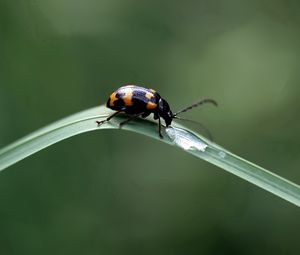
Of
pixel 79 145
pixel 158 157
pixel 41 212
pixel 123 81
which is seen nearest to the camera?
pixel 41 212

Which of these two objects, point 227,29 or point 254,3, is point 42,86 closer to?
point 227,29

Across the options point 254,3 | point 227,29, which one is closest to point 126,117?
point 227,29

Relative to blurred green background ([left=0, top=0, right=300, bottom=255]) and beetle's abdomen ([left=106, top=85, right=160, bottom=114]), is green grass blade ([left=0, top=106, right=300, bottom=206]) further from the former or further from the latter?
blurred green background ([left=0, top=0, right=300, bottom=255])

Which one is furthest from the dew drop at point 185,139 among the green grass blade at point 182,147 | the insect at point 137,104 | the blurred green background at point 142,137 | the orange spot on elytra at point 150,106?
the blurred green background at point 142,137

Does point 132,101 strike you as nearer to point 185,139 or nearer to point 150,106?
point 150,106

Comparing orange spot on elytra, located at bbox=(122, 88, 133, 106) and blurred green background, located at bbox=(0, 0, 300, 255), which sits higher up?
blurred green background, located at bbox=(0, 0, 300, 255)

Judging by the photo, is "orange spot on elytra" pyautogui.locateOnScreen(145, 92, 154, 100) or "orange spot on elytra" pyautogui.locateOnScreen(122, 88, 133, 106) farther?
"orange spot on elytra" pyautogui.locateOnScreen(145, 92, 154, 100)

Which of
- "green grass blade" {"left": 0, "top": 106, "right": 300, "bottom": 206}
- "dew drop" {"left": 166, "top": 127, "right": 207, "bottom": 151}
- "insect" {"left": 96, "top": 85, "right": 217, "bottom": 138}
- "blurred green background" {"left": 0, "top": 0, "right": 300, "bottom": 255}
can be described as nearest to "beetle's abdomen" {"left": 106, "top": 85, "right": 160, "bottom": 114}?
"insect" {"left": 96, "top": 85, "right": 217, "bottom": 138}
